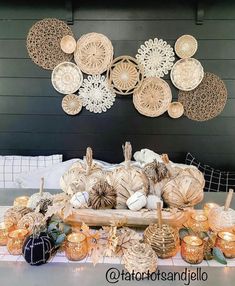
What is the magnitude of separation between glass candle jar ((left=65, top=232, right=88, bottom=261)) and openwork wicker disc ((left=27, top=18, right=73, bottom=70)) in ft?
5.91

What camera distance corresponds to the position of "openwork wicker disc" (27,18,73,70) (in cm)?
225

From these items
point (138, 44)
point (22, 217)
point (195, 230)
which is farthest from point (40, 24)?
point (195, 230)

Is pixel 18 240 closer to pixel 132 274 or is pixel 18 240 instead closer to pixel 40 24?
pixel 132 274

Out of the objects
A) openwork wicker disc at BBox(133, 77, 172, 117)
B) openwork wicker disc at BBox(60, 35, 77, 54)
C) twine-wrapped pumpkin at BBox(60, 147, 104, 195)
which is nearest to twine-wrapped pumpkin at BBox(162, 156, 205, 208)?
twine-wrapped pumpkin at BBox(60, 147, 104, 195)

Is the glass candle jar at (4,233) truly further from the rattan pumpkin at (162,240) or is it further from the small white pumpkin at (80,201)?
the rattan pumpkin at (162,240)

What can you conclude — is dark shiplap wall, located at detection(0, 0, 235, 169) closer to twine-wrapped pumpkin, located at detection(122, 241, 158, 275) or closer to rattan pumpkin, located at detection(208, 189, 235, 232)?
rattan pumpkin, located at detection(208, 189, 235, 232)

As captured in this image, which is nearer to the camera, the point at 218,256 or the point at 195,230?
the point at 218,256

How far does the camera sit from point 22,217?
0.95 m

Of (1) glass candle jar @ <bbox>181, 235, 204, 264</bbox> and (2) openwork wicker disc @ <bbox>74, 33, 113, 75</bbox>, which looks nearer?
(1) glass candle jar @ <bbox>181, 235, 204, 264</bbox>

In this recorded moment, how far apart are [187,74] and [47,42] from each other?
123 centimetres

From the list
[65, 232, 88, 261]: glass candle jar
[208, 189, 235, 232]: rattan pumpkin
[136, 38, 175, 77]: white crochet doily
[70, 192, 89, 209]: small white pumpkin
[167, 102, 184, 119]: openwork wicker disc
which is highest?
[136, 38, 175, 77]: white crochet doily

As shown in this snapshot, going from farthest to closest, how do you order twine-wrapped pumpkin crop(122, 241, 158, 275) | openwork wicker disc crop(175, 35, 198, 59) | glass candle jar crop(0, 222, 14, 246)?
1. openwork wicker disc crop(175, 35, 198, 59)
2. glass candle jar crop(0, 222, 14, 246)
3. twine-wrapped pumpkin crop(122, 241, 158, 275)

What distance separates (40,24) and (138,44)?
0.85 metres

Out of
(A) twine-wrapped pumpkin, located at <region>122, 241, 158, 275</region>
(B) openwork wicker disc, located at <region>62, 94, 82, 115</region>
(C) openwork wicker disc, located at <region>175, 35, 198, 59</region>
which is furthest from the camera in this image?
(B) openwork wicker disc, located at <region>62, 94, 82, 115</region>
